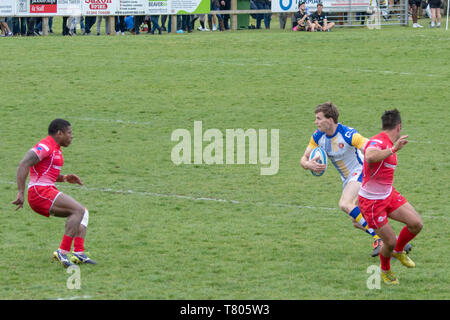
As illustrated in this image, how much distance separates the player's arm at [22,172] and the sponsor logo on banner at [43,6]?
1006 inches

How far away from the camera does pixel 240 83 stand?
88.2 ft

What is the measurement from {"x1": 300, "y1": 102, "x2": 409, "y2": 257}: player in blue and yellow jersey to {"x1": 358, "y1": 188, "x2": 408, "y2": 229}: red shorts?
3.41 ft

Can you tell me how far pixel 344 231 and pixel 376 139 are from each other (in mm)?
3071

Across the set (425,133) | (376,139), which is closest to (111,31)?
(425,133)

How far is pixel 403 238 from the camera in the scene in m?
10.3

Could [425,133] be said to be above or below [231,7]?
below

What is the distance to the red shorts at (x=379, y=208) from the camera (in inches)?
386

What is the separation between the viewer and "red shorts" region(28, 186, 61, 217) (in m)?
10.7

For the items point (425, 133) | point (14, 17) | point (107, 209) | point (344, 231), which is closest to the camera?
point (344, 231)

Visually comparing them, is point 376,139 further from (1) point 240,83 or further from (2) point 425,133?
(1) point 240,83

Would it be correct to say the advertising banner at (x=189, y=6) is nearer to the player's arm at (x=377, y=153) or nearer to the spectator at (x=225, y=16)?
the spectator at (x=225, y=16)

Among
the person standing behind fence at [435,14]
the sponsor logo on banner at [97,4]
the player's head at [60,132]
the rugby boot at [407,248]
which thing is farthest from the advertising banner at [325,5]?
the player's head at [60,132]

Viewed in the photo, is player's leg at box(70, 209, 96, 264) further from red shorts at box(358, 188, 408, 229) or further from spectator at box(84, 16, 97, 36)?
spectator at box(84, 16, 97, 36)

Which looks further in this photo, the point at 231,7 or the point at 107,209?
the point at 231,7
